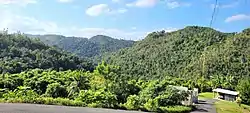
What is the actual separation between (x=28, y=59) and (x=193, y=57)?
188 feet

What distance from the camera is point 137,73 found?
408 ft

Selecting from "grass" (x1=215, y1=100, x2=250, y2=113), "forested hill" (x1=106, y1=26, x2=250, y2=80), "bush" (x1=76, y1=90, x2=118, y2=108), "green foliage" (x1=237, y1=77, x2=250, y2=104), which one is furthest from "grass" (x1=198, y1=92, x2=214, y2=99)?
"bush" (x1=76, y1=90, x2=118, y2=108)

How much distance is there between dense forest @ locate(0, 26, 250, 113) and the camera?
31406 millimetres

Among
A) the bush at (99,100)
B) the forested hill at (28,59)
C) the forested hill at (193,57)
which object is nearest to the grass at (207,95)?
the forested hill at (193,57)

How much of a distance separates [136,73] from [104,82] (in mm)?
74939

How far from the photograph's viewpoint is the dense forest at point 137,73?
31406 mm

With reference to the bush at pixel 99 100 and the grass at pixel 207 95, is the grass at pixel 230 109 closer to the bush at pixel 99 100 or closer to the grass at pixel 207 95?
the bush at pixel 99 100

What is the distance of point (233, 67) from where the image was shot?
330 ft

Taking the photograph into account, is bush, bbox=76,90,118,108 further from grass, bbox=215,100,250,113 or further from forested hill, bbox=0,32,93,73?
forested hill, bbox=0,32,93,73

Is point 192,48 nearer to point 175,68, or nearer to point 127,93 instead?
point 175,68

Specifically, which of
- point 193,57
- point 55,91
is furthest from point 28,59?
point 55,91

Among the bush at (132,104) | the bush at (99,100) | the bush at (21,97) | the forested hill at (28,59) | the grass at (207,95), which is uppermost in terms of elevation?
the forested hill at (28,59)

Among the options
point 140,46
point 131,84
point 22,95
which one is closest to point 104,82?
point 131,84

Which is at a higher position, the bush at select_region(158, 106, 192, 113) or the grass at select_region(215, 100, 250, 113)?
the bush at select_region(158, 106, 192, 113)
